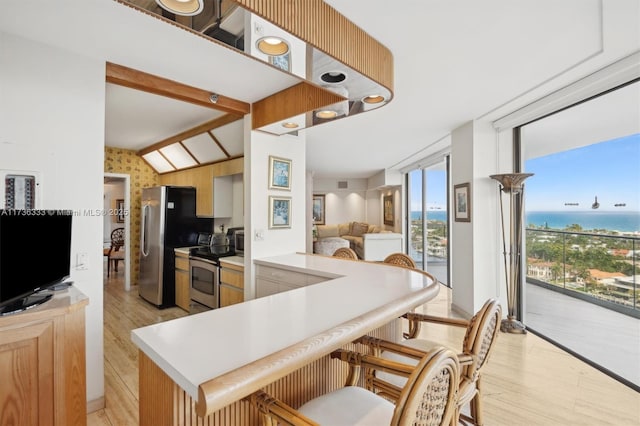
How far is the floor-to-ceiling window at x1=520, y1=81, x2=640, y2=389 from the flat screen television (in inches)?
158

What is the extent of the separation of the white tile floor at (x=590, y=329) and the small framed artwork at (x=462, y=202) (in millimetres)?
1391

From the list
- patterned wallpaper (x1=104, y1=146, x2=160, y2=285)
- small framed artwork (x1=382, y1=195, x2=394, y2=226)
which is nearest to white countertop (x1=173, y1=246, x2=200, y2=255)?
patterned wallpaper (x1=104, y1=146, x2=160, y2=285)

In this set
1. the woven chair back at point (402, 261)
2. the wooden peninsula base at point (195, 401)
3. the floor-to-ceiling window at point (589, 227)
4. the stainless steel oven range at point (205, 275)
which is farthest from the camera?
the stainless steel oven range at point (205, 275)

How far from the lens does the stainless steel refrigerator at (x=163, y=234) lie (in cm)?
438

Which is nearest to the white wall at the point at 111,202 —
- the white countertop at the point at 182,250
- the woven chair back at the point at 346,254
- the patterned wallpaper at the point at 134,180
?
the patterned wallpaper at the point at 134,180

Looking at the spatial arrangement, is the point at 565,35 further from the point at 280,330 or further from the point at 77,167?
the point at 77,167

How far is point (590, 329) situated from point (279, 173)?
12.4 feet

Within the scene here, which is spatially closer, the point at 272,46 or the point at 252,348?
the point at 252,348

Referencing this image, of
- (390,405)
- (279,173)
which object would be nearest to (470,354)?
(390,405)

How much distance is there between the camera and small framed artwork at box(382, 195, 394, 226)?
8898 mm

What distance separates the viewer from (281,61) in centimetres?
145

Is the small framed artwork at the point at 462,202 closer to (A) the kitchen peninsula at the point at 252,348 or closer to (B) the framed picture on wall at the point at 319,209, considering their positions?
(A) the kitchen peninsula at the point at 252,348

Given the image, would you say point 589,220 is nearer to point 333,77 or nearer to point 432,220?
point 432,220

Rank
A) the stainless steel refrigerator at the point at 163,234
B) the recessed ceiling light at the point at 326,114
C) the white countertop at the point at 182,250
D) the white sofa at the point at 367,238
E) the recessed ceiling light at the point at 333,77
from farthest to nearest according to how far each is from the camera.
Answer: the white sofa at the point at 367,238
the stainless steel refrigerator at the point at 163,234
the white countertop at the point at 182,250
the recessed ceiling light at the point at 326,114
the recessed ceiling light at the point at 333,77
